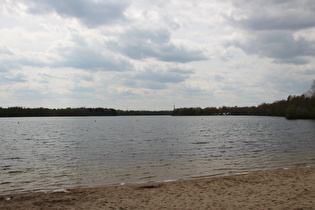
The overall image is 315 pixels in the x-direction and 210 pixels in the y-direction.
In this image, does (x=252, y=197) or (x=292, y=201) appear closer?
(x=292, y=201)

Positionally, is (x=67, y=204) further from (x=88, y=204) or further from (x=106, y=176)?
(x=106, y=176)

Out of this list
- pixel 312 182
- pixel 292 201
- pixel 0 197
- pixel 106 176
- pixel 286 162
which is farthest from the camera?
pixel 286 162

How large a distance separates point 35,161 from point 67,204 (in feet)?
50.2

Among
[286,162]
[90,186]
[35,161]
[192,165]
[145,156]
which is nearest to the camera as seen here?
[90,186]

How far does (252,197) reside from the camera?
447 inches

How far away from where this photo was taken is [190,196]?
1193cm

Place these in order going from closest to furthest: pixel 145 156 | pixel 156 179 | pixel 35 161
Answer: pixel 156 179 < pixel 35 161 < pixel 145 156

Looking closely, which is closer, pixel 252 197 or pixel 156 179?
pixel 252 197

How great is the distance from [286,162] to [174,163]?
31.2ft

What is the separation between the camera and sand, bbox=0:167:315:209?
10.6 metres

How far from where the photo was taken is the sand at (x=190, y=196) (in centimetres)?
1059

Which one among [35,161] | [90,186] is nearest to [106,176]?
[90,186]

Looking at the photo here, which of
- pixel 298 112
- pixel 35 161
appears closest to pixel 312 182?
pixel 35 161

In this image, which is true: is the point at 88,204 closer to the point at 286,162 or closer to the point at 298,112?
the point at 286,162
